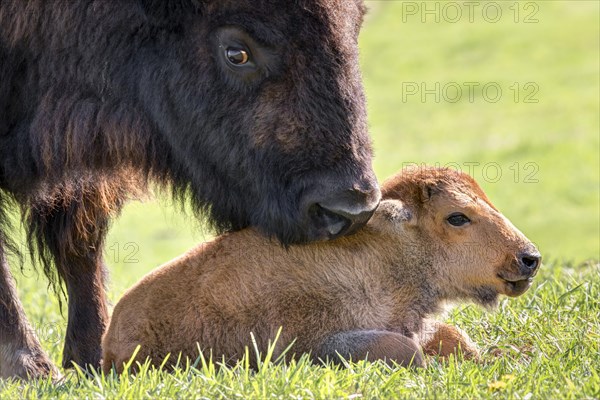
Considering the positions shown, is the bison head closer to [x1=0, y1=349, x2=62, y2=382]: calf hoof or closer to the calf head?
the calf head

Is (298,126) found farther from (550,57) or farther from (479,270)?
(550,57)

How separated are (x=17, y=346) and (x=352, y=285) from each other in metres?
1.87

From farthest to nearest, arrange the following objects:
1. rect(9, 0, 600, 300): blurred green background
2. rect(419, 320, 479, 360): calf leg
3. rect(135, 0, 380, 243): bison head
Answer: rect(9, 0, 600, 300): blurred green background
rect(419, 320, 479, 360): calf leg
rect(135, 0, 380, 243): bison head

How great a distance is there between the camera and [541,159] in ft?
72.8

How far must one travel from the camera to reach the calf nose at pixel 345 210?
5203 mm

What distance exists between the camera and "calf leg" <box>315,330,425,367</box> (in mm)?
5348

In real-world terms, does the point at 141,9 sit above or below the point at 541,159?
above

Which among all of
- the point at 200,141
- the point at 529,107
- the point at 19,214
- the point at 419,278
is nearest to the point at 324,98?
the point at 200,141

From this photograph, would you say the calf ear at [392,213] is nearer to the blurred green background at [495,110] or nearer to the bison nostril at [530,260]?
the bison nostril at [530,260]

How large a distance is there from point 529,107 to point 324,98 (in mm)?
22882

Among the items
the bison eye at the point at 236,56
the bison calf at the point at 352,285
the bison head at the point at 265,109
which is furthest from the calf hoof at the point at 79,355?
the bison eye at the point at 236,56

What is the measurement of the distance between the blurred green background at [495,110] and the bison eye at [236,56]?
24.7ft

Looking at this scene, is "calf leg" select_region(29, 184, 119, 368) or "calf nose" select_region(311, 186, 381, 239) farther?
"calf leg" select_region(29, 184, 119, 368)

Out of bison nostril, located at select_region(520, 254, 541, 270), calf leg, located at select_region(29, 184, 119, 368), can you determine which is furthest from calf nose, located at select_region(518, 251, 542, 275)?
calf leg, located at select_region(29, 184, 119, 368)
